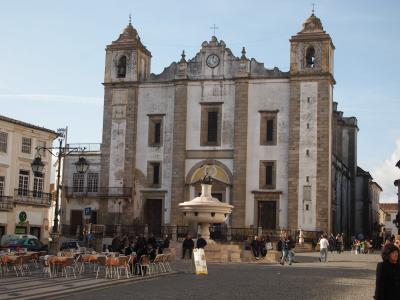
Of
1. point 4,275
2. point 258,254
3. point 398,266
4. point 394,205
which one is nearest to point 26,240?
point 258,254

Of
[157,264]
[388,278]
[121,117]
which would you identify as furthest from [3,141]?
[388,278]

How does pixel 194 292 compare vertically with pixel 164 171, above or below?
below

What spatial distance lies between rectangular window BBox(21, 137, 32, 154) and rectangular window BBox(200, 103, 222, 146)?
473 inches

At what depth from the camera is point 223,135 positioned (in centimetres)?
5097

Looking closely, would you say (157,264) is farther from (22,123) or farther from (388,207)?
(388,207)

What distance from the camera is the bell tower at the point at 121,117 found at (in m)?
52.3

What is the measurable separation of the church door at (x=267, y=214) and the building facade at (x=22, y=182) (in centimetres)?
1502

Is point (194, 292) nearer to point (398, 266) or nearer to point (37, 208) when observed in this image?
point (398, 266)

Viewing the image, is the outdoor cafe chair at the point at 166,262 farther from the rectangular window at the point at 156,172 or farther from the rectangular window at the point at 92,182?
the rectangular window at the point at 92,182

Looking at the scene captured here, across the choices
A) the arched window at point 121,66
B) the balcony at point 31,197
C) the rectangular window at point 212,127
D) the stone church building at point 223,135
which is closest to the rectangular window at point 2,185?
the balcony at point 31,197

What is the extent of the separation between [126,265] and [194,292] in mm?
4600

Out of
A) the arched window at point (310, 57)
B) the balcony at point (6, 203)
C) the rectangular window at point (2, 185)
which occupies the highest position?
the arched window at point (310, 57)

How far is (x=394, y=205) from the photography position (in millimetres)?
127750

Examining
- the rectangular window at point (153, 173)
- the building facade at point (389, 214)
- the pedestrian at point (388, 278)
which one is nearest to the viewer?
the pedestrian at point (388, 278)
